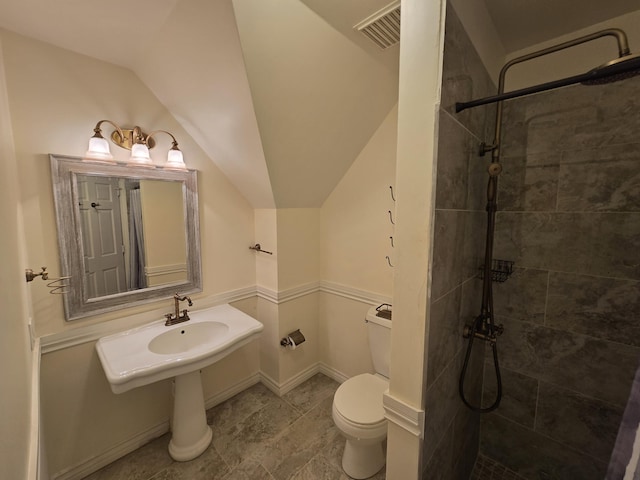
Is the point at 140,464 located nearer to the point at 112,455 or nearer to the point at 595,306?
the point at 112,455

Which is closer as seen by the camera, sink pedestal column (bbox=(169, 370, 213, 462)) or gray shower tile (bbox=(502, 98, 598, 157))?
gray shower tile (bbox=(502, 98, 598, 157))

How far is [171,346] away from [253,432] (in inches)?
32.4

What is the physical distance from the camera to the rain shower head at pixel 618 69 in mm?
704

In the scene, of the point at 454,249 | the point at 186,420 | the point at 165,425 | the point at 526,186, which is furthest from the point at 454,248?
the point at 165,425

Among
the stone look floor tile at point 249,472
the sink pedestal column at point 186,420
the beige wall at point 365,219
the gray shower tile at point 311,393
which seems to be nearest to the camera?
the stone look floor tile at point 249,472

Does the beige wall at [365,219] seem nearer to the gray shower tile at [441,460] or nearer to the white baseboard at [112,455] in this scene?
the gray shower tile at [441,460]

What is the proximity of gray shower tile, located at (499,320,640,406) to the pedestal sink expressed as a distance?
5.08 feet

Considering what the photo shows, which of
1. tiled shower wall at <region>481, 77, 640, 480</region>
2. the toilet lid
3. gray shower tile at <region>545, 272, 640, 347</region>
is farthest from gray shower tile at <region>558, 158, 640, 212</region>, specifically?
the toilet lid

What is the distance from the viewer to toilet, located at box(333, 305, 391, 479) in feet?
4.58

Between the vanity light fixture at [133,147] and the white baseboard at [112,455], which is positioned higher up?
the vanity light fixture at [133,147]

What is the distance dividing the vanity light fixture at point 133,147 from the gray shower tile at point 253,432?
1.83 m

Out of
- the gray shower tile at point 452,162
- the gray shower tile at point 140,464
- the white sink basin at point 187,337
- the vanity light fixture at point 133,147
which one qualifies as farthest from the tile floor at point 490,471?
the vanity light fixture at point 133,147

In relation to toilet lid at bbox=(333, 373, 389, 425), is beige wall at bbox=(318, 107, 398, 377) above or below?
above

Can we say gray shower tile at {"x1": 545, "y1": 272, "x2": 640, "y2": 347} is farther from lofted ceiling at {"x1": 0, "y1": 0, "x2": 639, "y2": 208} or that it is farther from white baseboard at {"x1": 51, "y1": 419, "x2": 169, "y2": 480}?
white baseboard at {"x1": 51, "y1": 419, "x2": 169, "y2": 480}
